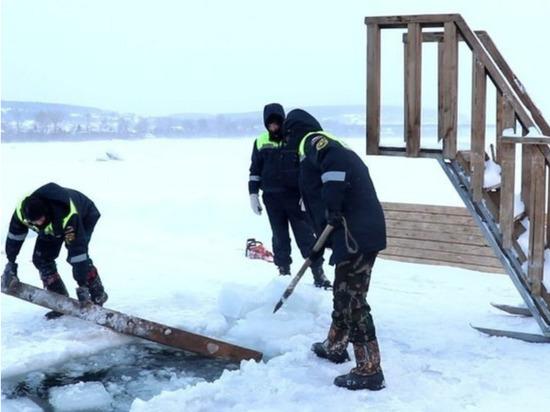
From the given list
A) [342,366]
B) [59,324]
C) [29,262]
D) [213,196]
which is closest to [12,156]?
[213,196]

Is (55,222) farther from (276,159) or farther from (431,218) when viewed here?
(431,218)

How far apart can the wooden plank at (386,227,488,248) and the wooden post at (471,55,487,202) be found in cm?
394

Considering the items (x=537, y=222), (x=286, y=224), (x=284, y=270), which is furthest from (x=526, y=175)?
(x=284, y=270)

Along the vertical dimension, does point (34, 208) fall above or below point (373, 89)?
below

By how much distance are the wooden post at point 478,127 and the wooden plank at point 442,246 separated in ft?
13.0

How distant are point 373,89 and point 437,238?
439 cm

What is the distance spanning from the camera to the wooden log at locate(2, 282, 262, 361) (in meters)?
4.92

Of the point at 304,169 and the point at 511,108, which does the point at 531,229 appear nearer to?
the point at 511,108

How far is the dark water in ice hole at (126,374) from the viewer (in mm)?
4391

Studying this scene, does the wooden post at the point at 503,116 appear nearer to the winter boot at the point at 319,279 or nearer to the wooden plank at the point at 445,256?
the winter boot at the point at 319,279

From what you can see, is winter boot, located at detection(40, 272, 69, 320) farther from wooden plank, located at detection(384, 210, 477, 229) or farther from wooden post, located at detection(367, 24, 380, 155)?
wooden plank, located at detection(384, 210, 477, 229)

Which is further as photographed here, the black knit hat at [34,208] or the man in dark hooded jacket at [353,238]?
the black knit hat at [34,208]

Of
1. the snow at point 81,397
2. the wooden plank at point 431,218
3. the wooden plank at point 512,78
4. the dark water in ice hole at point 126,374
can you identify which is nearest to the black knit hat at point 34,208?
the dark water in ice hole at point 126,374

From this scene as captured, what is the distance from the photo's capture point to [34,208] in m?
5.17
